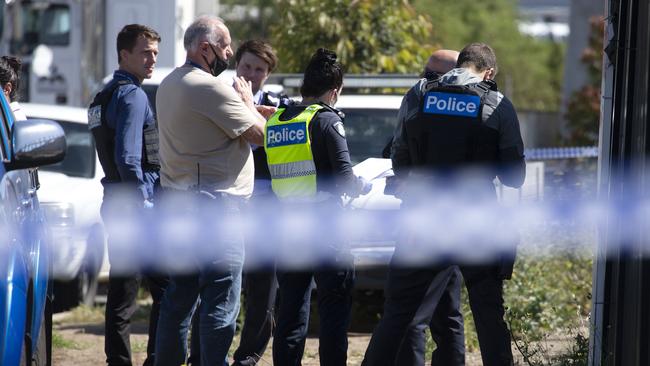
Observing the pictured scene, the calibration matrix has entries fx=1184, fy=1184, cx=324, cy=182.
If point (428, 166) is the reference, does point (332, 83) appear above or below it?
above

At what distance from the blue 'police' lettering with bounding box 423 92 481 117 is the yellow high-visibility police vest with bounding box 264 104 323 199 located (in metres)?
0.71

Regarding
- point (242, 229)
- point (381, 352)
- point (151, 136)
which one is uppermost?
point (151, 136)

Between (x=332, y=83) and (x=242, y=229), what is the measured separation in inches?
34.2

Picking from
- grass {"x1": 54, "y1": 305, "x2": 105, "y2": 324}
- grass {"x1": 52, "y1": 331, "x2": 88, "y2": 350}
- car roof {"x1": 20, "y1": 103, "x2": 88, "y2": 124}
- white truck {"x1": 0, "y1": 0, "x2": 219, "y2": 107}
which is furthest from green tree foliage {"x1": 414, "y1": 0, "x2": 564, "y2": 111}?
grass {"x1": 52, "y1": 331, "x2": 88, "y2": 350}

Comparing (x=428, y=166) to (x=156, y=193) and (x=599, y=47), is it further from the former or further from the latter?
(x=599, y=47)

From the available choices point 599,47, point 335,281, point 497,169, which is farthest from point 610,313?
point 599,47

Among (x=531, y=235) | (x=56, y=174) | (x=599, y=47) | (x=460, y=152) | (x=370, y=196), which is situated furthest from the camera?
(x=599, y=47)

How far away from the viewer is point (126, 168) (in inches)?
240

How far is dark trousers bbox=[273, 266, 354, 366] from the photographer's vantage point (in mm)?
5867

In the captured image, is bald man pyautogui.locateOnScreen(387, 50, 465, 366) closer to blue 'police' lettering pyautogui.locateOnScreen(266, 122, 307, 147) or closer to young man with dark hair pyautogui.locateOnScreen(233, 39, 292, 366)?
blue 'police' lettering pyautogui.locateOnScreen(266, 122, 307, 147)

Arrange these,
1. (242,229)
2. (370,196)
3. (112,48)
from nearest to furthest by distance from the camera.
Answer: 1. (242,229)
2. (370,196)
3. (112,48)

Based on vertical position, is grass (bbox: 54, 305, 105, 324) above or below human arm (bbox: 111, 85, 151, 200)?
below

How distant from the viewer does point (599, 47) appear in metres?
19.5

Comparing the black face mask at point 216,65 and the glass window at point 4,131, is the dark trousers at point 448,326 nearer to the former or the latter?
the black face mask at point 216,65
